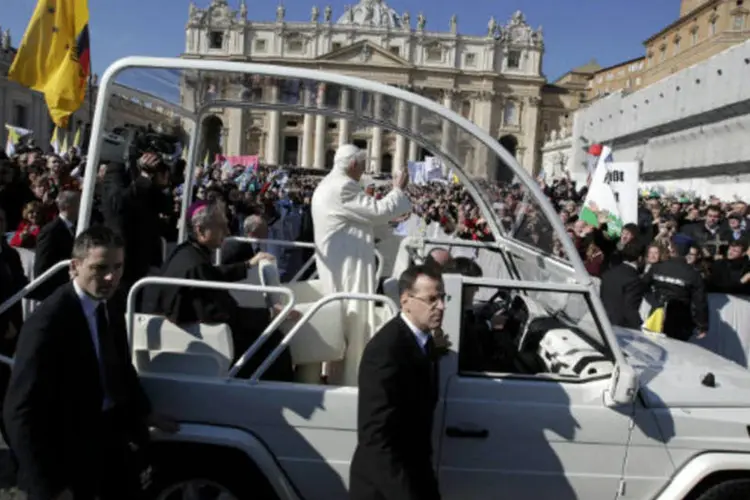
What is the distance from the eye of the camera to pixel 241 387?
3.38 m

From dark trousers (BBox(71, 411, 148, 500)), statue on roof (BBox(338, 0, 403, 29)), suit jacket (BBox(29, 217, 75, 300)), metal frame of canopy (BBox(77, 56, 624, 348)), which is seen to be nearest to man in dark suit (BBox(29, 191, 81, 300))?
suit jacket (BBox(29, 217, 75, 300))

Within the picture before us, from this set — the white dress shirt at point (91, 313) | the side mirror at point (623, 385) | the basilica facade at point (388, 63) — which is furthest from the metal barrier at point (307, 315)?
the basilica facade at point (388, 63)

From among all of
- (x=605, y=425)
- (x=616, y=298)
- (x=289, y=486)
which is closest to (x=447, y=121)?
(x=605, y=425)

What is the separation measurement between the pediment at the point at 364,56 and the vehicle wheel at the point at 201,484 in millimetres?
101514

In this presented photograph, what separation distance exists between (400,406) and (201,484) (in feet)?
4.17

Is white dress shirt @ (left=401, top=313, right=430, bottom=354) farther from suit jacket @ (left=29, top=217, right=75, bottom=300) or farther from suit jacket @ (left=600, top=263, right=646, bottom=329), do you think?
→ suit jacket @ (left=600, top=263, right=646, bottom=329)

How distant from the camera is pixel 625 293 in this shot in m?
6.77

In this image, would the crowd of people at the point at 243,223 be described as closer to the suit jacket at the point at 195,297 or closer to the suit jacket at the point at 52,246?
the suit jacket at the point at 52,246

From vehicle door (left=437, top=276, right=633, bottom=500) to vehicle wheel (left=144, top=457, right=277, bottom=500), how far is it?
1.00 m

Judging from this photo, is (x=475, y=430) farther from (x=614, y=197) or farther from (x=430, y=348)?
(x=614, y=197)

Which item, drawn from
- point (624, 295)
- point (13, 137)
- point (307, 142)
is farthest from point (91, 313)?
point (307, 142)

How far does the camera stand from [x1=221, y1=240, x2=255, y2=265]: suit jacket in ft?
18.9

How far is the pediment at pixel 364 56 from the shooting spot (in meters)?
100

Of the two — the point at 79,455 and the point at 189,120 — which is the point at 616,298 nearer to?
the point at 189,120
